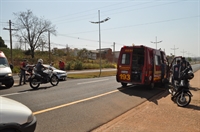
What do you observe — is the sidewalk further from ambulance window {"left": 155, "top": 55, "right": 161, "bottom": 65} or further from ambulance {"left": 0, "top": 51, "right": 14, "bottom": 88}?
ambulance {"left": 0, "top": 51, "right": 14, "bottom": 88}

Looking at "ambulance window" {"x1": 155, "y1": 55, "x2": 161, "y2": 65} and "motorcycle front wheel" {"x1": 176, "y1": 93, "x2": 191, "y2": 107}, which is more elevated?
"ambulance window" {"x1": 155, "y1": 55, "x2": 161, "y2": 65}

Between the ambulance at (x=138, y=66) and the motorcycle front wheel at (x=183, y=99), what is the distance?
3.72m

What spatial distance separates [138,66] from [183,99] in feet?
16.4

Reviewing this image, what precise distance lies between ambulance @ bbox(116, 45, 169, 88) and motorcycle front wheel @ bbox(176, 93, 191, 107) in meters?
3.72

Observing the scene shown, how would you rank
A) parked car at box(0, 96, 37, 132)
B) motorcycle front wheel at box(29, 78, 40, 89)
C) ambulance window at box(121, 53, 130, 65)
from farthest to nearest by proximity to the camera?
ambulance window at box(121, 53, 130, 65) < motorcycle front wheel at box(29, 78, 40, 89) < parked car at box(0, 96, 37, 132)

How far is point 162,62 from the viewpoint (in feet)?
47.4

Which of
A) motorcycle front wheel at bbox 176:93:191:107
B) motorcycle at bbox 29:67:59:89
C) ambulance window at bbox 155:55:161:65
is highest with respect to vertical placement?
ambulance window at bbox 155:55:161:65

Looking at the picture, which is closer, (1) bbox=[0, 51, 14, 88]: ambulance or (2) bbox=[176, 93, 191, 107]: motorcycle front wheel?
(2) bbox=[176, 93, 191, 107]: motorcycle front wheel

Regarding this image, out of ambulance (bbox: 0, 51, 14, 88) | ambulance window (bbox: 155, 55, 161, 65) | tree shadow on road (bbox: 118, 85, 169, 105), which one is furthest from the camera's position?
ambulance window (bbox: 155, 55, 161, 65)

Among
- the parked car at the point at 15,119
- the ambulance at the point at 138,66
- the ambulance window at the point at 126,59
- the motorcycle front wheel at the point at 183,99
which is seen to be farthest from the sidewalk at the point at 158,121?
the ambulance window at the point at 126,59

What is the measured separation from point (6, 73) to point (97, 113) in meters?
8.40

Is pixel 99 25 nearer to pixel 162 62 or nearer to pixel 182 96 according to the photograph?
pixel 162 62

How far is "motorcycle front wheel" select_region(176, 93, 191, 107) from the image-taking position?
769 cm

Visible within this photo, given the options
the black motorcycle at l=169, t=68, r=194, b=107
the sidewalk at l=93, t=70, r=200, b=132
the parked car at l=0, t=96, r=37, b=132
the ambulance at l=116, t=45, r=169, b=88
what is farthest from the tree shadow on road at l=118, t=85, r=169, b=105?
the parked car at l=0, t=96, r=37, b=132
